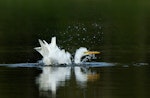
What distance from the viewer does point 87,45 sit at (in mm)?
33375

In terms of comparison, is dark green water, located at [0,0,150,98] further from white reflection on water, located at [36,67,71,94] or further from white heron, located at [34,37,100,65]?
white heron, located at [34,37,100,65]

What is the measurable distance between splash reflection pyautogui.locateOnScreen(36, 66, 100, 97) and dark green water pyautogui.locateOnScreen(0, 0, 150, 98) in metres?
0.16

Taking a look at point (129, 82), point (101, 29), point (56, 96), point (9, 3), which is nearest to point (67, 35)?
point (101, 29)

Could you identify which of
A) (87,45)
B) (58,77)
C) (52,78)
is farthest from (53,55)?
(87,45)

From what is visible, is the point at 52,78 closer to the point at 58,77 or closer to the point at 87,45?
the point at 58,77

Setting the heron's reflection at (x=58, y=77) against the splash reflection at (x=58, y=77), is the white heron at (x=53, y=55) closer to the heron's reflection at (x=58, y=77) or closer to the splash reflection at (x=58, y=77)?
the splash reflection at (x=58, y=77)

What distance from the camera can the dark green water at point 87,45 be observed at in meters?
19.4

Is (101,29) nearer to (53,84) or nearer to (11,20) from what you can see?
(11,20)

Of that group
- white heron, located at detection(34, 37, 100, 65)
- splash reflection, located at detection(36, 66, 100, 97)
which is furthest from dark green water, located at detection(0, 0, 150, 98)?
white heron, located at detection(34, 37, 100, 65)

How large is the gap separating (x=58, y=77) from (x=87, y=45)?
11.6 metres

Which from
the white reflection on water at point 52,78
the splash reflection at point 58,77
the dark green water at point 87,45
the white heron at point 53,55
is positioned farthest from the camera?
the white heron at point 53,55

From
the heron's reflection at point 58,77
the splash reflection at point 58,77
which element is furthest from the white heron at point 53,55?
the heron's reflection at point 58,77

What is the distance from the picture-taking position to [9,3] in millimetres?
68438

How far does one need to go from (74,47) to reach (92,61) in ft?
17.8
